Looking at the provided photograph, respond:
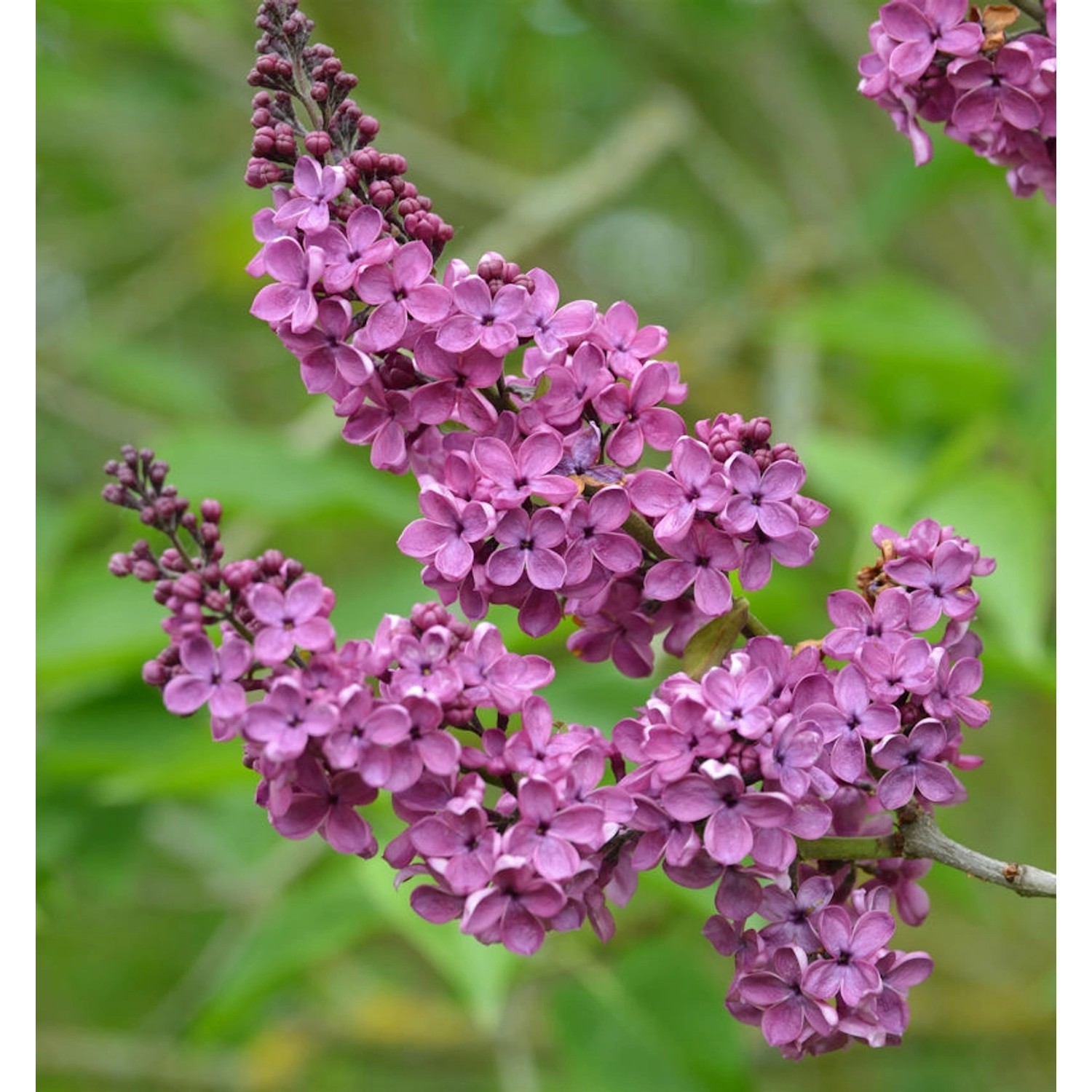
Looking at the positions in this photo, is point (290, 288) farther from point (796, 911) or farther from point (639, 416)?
point (796, 911)

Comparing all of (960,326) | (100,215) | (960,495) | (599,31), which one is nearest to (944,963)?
(960,326)

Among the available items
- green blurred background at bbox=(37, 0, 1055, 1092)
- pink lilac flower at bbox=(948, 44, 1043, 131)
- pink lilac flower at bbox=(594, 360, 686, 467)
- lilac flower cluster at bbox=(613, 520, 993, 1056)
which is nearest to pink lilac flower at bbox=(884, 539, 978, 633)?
lilac flower cluster at bbox=(613, 520, 993, 1056)

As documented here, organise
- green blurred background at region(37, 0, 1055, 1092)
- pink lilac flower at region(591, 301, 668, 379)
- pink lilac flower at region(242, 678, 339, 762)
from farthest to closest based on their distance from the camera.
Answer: green blurred background at region(37, 0, 1055, 1092) < pink lilac flower at region(591, 301, 668, 379) < pink lilac flower at region(242, 678, 339, 762)

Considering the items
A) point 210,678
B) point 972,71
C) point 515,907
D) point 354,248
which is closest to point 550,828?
point 515,907

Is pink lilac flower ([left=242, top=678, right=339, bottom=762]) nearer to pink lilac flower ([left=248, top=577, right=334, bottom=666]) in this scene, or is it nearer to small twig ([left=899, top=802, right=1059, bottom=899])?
pink lilac flower ([left=248, top=577, right=334, bottom=666])

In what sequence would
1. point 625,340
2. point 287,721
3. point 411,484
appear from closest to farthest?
point 287,721 < point 625,340 < point 411,484

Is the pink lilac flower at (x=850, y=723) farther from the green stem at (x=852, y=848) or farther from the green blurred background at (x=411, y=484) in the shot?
the green blurred background at (x=411, y=484)

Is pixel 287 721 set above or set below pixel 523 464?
below
